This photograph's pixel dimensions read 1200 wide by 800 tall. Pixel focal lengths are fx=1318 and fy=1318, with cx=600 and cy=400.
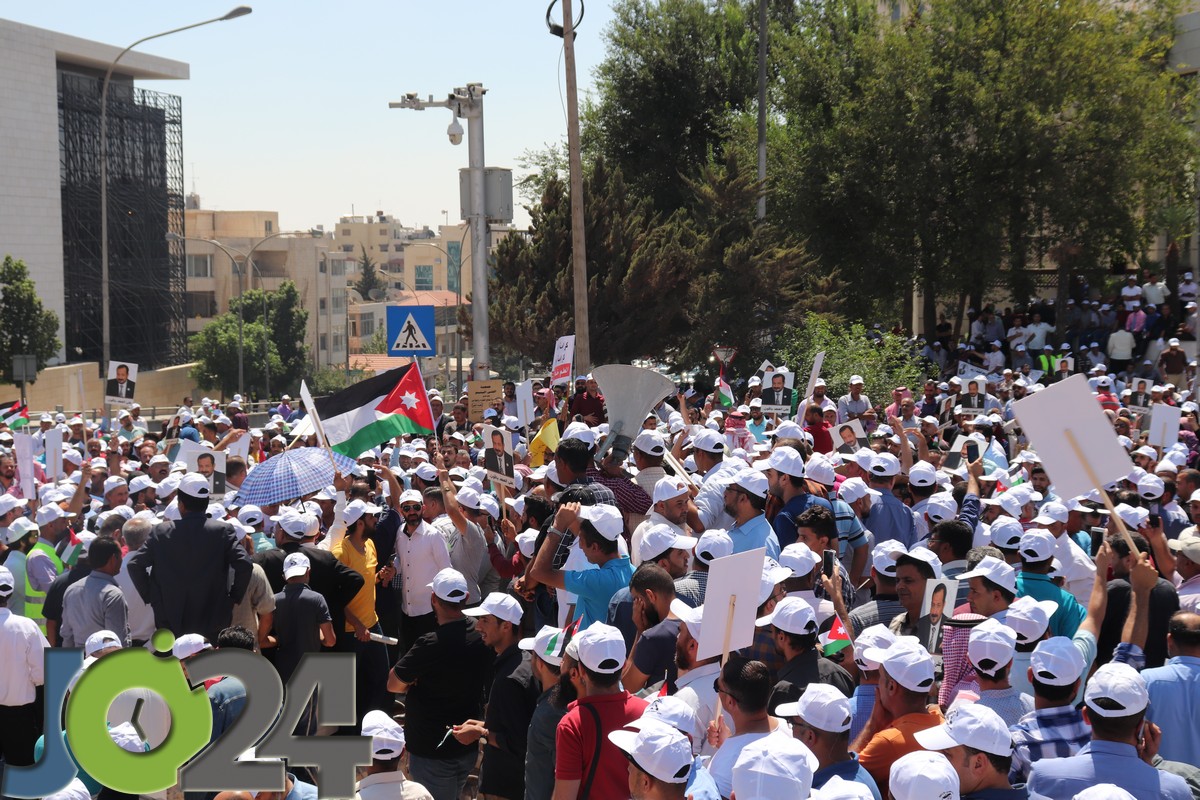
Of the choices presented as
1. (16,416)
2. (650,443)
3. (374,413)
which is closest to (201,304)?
(16,416)

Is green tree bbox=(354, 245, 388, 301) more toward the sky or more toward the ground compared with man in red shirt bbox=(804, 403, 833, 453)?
more toward the sky

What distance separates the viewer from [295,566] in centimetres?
766

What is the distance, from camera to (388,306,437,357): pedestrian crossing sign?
1695 centimetres

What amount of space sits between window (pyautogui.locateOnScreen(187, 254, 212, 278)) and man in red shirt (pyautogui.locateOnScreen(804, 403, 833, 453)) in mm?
100079

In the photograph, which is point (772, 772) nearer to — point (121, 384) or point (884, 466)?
point (884, 466)

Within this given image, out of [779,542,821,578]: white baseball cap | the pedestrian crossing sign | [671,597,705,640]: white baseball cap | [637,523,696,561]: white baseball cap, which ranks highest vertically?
the pedestrian crossing sign

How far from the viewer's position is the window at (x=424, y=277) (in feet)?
575

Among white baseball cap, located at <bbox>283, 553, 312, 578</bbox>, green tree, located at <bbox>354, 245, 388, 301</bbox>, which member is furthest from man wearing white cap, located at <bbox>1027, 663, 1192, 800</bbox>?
green tree, located at <bbox>354, 245, 388, 301</bbox>

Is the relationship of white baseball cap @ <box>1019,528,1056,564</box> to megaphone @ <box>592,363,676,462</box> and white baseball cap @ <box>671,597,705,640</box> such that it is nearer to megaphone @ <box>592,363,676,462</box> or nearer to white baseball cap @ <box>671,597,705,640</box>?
white baseball cap @ <box>671,597,705,640</box>

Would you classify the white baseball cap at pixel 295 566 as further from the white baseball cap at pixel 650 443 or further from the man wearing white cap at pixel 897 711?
the man wearing white cap at pixel 897 711

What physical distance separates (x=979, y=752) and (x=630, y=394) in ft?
18.4

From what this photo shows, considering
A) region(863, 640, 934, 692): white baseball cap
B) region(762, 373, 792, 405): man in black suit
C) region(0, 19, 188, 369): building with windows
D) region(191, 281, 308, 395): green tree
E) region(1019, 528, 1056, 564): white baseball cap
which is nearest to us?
region(863, 640, 934, 692): white baseball cap

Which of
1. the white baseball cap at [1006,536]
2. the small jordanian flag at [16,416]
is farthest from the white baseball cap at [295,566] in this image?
the small jordanian flag at [16,416]

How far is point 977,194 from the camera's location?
29.1 metres
